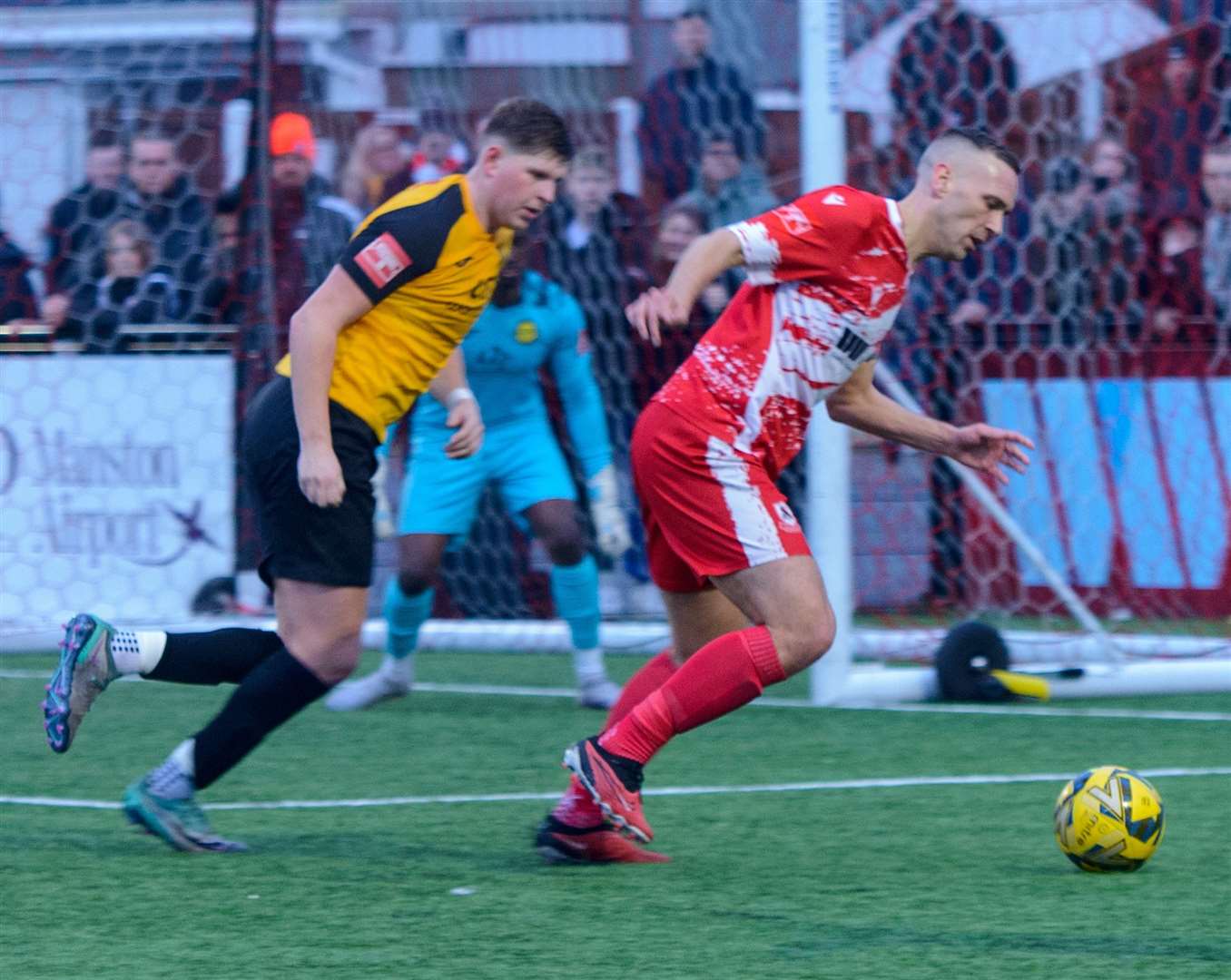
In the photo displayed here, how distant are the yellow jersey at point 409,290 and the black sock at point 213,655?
52cm

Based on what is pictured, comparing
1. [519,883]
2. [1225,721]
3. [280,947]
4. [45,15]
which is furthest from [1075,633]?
[45,15]

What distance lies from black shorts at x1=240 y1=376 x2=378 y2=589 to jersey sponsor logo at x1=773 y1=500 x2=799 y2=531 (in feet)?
2.74

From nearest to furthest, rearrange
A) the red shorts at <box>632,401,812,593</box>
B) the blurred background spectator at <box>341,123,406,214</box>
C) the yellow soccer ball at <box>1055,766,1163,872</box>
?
the yellow soccer ball at <box>1055,766,1163,872</box> < the red shorts at <box>632,401,812,593</box> < the blurred background spectator at <box>341,123,406,214</box>

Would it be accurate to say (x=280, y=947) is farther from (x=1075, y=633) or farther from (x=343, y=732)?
(x=1075, y=633)

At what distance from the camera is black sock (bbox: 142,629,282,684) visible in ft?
14.1

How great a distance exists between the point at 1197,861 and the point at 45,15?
7.11 metres

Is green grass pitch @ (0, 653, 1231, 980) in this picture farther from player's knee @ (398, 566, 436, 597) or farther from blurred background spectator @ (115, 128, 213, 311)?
blurred background spectator @ (115, 128, 213, 311)

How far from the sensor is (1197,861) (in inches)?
161

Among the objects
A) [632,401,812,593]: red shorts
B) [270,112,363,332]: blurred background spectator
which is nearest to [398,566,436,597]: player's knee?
[270,112,363,332]: blurred background spectator

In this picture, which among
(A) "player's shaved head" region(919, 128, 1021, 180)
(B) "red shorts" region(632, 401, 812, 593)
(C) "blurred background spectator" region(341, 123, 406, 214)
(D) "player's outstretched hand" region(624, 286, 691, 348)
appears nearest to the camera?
(D) "player's outstretched hand" region(624, 286, 691, 348)

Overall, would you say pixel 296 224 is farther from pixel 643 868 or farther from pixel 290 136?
pixel 643 868

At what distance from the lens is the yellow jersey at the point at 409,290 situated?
412 cm

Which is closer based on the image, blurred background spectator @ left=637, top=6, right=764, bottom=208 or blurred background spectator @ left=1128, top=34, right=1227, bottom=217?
blurred background spectator @ left=1128, top=34, right=1227, bottom=217

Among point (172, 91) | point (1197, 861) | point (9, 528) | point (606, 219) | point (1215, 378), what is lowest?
point (1197, 861)
